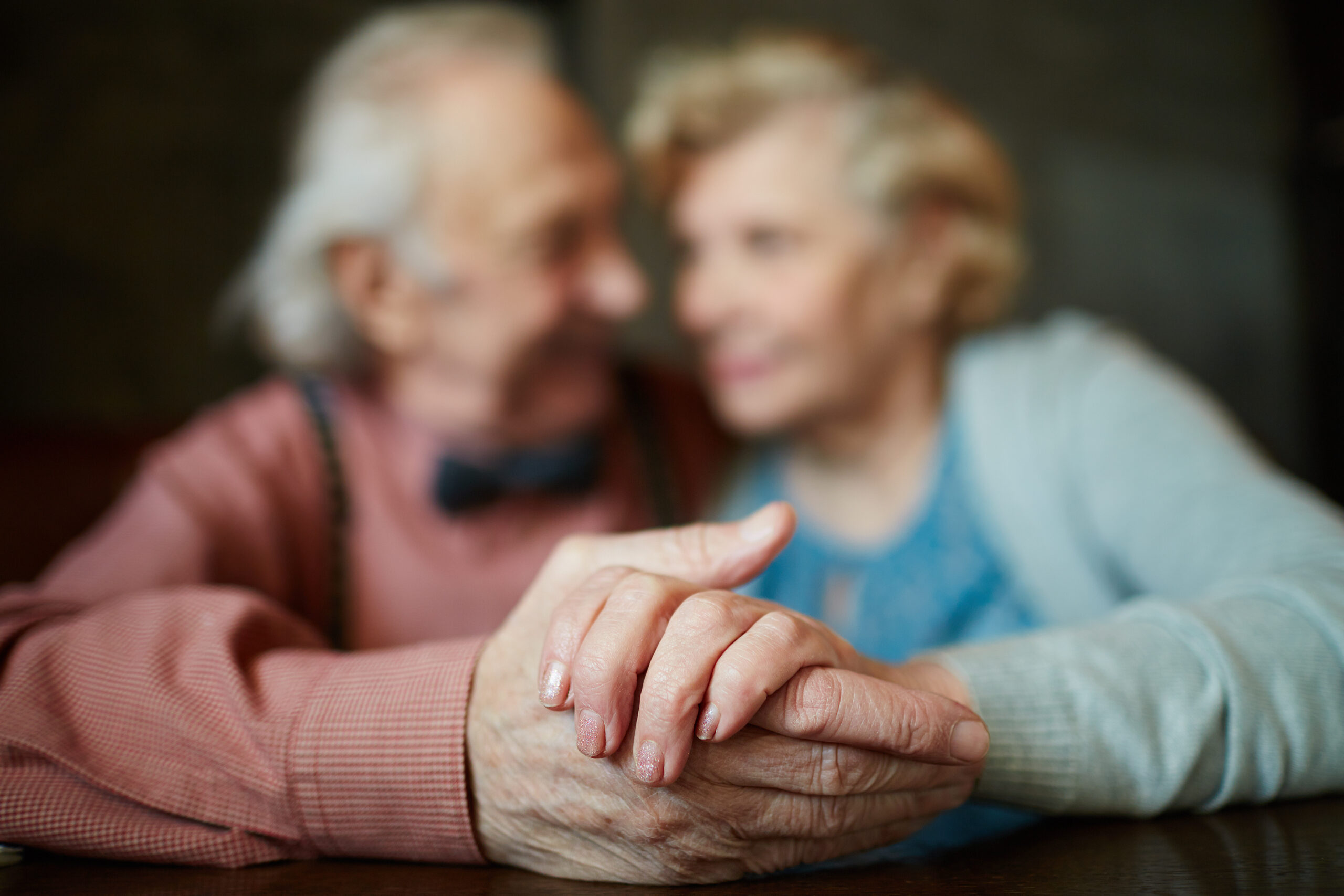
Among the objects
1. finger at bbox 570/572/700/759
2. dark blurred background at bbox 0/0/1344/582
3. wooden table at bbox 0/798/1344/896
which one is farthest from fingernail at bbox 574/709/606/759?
dark blurred background at bbox 0/0/1344/582

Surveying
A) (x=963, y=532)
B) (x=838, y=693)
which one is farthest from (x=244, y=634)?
(x=963, y=532)

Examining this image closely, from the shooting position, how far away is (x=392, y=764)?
594 mm

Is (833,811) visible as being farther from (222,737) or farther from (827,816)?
(222,737)

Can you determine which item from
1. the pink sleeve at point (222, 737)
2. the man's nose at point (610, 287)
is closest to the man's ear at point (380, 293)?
the man's nose at point (610, 287)

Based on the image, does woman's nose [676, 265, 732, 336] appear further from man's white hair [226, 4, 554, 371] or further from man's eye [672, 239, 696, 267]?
man's white hair [226, 4, 554, 371]

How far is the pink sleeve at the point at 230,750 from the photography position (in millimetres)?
600

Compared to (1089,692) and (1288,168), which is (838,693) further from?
(1288,168)

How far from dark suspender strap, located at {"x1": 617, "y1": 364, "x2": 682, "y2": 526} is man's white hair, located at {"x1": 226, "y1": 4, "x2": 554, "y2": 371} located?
35 cm

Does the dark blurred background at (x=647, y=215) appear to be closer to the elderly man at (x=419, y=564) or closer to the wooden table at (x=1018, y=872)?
the elderly man at (x=419, y=564)

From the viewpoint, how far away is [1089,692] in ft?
2.12

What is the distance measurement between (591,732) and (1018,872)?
256 mm

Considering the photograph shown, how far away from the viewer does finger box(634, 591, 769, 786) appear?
503mm

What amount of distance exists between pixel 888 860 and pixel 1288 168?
9.45 feet

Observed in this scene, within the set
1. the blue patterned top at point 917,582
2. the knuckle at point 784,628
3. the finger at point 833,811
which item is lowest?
the blue patterned top at point 917,582
